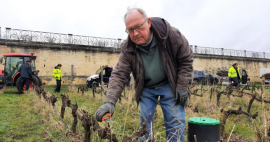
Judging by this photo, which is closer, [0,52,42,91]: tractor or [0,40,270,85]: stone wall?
[0,52,42,91]: tractor

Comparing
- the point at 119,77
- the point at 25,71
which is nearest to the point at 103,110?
the point at 119,77

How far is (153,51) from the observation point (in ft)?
8.48

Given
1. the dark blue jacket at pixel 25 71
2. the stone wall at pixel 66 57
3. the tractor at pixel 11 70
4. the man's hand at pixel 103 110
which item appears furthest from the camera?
the stone wall at pixel 66 57

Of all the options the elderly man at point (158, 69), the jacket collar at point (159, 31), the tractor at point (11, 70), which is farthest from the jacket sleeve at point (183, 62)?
the tractor at point (11, 70)

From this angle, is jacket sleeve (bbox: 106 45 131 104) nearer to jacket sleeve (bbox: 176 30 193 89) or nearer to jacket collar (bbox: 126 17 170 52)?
jacket collar (bbox: 126 17 170 52)

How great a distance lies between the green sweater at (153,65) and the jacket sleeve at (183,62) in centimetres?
19

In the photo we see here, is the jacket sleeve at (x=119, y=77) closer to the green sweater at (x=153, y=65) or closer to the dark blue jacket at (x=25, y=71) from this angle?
the green sweater at (x=153, y=65)

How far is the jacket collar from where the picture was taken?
2461 millimetres

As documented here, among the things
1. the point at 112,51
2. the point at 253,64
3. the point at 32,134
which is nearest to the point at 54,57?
the point at 112,51

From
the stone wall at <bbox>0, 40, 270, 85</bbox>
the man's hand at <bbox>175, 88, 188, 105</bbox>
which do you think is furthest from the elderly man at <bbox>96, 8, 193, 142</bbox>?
the stone wall at <bbox>0, 40, 270, 85</bbox>

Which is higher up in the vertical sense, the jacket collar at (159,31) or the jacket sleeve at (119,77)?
the jacket collar at (159,31)

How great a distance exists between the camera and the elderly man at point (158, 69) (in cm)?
250

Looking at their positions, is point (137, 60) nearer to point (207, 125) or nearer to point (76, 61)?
point (207, 125)

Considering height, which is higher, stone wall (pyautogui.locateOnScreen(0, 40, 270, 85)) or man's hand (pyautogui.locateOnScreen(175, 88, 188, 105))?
stone wall (pyautogui.locateOnScreen(0, 40, 270, 85))
